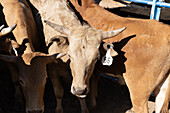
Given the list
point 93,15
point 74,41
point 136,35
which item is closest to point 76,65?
point 74,41

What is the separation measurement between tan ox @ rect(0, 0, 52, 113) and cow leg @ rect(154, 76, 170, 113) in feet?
7.20

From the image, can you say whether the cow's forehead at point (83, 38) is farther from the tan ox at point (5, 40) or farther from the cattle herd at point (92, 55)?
the tan ox at point (5, 40)

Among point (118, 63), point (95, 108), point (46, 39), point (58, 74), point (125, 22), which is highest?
point (125, 22)

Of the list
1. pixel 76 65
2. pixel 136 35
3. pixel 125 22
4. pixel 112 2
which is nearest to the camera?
pixel 76 65

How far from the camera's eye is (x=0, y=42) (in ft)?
16.4

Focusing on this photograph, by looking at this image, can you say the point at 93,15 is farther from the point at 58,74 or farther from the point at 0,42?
the point at 0,42

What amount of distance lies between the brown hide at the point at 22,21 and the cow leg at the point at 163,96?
256 centimetres

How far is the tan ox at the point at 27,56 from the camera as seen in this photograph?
4.19 meters

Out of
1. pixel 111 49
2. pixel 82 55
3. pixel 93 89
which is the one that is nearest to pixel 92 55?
pixel 82 55

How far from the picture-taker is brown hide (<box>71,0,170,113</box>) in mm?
4281

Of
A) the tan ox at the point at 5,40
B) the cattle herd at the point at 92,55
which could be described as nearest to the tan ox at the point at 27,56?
the cattle herd at the point at 92,55

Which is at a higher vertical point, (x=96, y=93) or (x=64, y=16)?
(x=64, y=16)

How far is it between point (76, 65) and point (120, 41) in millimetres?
1057

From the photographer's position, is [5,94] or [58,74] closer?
[58,74]
